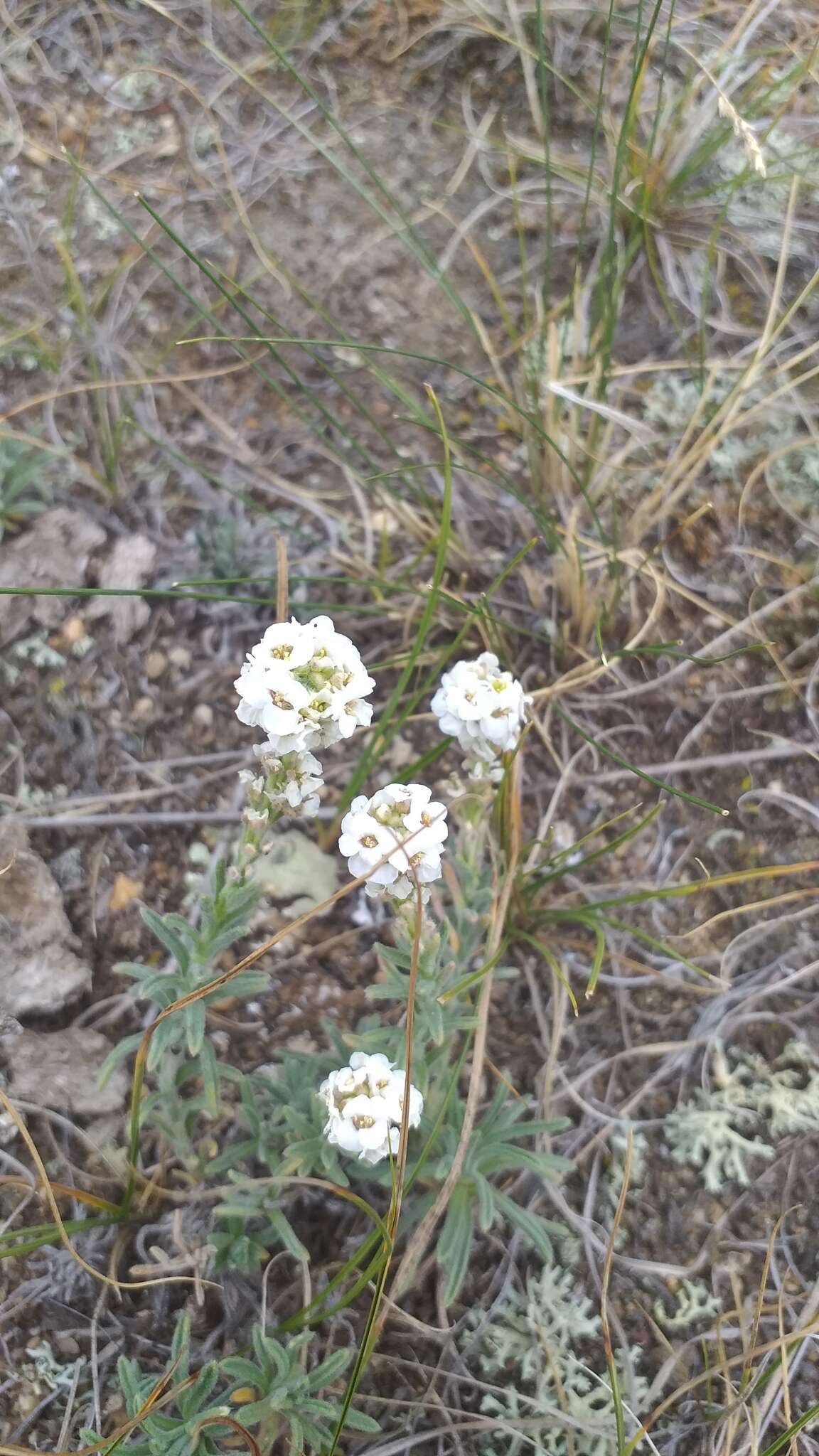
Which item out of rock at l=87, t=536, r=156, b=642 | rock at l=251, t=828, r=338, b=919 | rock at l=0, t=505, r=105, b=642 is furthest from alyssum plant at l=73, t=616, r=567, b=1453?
rock at l=0, t=505, r=105, b=642

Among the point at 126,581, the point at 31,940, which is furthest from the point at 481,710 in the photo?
the point at 126,581

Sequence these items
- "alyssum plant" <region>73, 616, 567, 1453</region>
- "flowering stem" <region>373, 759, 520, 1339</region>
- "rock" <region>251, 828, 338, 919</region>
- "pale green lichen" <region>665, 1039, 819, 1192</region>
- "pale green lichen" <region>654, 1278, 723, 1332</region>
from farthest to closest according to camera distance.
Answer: "rock" <region>251, 828, 338, 919</region>, "pale green lichen" <region>665, 1039, 819, 1192</region>, "pale green lichen" <region>654, 1278, 723, 1332</region>, "flowering stem" <region>373, 759, 520, 1339</region>, "alyssum plant" <region>73, 616, 567, 1453</region>

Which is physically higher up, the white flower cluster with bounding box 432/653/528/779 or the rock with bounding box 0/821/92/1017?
the white flower cluster with bounding box 432/653/528/779

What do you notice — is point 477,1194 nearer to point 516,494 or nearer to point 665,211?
point 516,494

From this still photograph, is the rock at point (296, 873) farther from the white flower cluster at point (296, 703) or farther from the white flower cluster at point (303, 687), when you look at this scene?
the white flower cluster at point (303, 687)

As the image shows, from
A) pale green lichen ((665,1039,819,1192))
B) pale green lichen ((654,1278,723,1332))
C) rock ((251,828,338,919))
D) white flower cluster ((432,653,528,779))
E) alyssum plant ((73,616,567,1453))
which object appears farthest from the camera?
rock ((251,828,338,919))

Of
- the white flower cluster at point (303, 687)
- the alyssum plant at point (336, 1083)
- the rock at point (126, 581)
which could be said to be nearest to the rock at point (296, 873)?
the alyssum plant at point (336, 1083)

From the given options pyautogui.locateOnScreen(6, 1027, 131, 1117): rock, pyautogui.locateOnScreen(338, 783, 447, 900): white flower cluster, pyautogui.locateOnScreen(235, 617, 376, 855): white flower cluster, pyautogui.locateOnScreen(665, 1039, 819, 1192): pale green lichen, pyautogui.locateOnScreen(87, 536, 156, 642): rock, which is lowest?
pyautogui.locateOnScreen(665, 1039, 819, 1192): pale green lichen

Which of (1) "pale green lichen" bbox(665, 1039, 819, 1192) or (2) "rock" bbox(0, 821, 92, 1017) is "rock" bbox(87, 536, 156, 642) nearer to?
(2) "rock" bbox(0, 821, 92, 1017)
